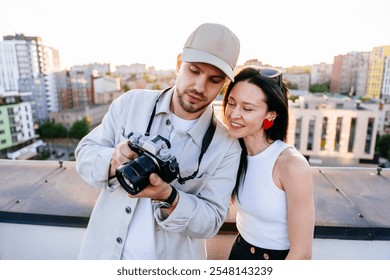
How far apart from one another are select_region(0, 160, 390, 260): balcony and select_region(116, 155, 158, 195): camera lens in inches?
18.4

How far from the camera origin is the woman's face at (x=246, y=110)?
0.82m

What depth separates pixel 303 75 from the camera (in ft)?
80.7

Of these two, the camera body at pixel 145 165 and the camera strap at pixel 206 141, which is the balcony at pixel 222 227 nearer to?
the camera strap at pixel 206 141

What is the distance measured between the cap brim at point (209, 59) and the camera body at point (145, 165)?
266 millimetres

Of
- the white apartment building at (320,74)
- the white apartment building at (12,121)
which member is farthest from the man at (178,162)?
the white apartment building at (320,74)

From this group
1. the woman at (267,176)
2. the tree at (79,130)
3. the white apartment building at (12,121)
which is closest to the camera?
the woman at (267,176)

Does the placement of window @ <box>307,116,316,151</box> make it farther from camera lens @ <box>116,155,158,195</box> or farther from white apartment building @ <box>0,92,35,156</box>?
white apartment building @ <box>0,92,35,156</box>

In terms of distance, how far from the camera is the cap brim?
2.60 feet

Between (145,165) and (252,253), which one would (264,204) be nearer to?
(252,253)

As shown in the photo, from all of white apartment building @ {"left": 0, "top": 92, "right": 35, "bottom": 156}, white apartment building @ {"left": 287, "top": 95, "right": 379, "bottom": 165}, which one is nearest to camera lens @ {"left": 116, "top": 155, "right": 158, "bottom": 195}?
white apartment building @ {"left": 287, "top": 95, "right": 379, "bottom": 165}

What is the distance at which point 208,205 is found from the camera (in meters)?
0.77

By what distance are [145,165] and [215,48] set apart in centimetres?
39
